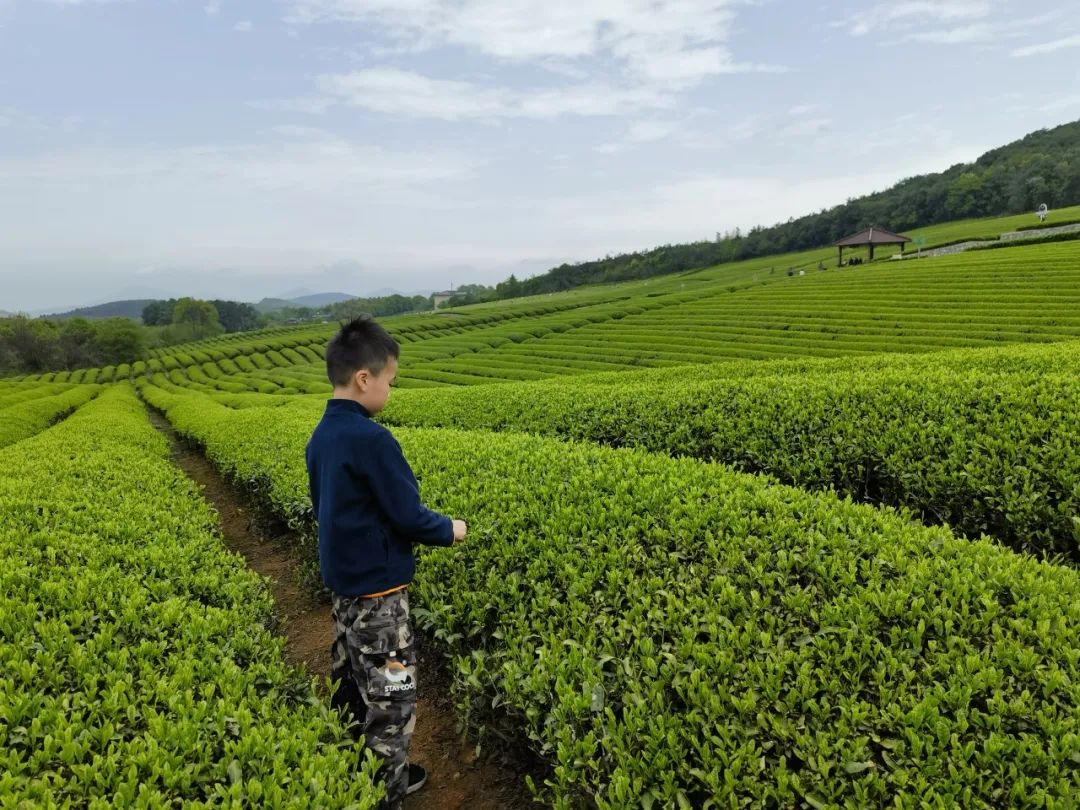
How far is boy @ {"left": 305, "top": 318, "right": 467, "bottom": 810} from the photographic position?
3.07 m

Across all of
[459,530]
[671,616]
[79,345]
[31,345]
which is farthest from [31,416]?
[79,345]

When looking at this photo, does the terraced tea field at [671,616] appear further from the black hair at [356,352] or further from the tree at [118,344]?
the tree at [118,344]

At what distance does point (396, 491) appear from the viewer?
3053mm

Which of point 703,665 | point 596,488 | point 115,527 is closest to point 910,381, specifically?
point 596,488

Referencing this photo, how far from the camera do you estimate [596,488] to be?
4.80 metres

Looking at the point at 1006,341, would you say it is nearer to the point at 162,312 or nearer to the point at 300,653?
the point at 300,653

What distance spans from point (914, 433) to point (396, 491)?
17.1 feet

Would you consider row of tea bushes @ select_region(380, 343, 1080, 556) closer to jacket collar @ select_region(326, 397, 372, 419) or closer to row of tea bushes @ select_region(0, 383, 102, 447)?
jacket collar @ select_region(326, 397, 372, 419)

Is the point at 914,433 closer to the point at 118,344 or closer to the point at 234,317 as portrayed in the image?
the point at 118,344

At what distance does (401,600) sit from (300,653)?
2.99m

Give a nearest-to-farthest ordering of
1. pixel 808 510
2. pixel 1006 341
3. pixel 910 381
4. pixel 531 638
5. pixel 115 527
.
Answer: pixel 531 638
pixel 808 510
pixel 115 527
pixel 910 381
pixel 1006 341

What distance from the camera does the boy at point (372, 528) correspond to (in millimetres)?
3068

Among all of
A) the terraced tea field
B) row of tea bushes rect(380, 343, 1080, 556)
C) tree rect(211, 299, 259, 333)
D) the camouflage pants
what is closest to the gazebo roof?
row of tea bushes rect(380, 343, 1080, 556)

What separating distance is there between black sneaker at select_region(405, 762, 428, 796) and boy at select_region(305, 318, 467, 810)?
29cm
